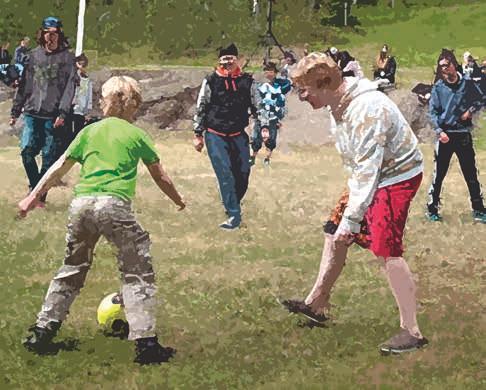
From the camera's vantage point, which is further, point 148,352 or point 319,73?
point 319,73

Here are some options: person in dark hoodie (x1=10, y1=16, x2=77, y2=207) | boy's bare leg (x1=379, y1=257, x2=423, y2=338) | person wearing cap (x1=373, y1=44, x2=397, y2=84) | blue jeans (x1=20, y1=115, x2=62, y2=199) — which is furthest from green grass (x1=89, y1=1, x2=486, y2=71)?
boy's bare leg (x1=379, y1=257, x2=423, y2=338)

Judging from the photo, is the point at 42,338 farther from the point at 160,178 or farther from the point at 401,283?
the point at 401,283

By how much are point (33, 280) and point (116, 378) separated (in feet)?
8.92

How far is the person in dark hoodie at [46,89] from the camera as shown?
1173 cm

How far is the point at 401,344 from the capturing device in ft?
21.5

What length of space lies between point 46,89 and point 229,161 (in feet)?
7.56

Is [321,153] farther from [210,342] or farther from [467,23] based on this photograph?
[467,23]

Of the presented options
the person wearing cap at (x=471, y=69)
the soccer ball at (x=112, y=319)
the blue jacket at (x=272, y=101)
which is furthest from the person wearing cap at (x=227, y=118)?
the person wearing cap at (x=471, y=69)

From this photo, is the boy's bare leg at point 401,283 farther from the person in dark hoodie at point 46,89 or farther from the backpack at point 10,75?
the backpack at point 10,75

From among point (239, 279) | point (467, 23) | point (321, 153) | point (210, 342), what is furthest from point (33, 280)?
point (467, 23)

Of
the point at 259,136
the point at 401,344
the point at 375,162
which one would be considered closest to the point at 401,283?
the point at 401,344

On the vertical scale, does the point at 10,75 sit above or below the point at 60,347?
below

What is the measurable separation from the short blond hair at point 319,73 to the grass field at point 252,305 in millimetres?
1614

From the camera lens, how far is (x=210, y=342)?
6.79 m
